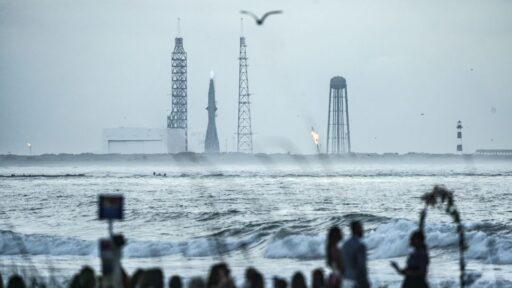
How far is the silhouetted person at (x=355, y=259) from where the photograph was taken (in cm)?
1745

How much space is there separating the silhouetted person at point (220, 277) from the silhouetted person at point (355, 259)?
1692mm

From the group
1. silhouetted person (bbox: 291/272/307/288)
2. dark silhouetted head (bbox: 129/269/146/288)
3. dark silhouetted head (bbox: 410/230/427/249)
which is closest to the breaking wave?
dark silhouetted head (bbox: 129/269/146/288)

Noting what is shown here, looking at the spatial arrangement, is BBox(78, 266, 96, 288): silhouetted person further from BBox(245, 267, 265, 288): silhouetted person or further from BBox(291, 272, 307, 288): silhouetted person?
BBox(291, 272, 307, 288): silhouetted person

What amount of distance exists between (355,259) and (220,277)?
7.48ft

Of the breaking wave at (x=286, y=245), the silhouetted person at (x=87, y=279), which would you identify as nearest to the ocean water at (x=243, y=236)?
the breaking wave at (x=286, y=245)

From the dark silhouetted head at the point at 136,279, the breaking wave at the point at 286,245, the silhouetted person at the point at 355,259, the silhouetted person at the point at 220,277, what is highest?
the silhouetted person at the point at 355,259

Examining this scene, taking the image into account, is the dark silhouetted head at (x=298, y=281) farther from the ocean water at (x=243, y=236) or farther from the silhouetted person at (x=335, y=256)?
the ocean water at (x=243, y=236)

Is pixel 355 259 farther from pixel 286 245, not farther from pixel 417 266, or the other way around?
pixel 286 245

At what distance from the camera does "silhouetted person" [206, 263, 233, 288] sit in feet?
59.4

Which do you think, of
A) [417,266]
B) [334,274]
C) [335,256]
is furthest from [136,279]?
[417,266]

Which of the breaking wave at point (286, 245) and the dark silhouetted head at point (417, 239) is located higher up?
the dark silhouetted head at point (417, 239)

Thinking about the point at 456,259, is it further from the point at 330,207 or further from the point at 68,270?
the point at 330,207

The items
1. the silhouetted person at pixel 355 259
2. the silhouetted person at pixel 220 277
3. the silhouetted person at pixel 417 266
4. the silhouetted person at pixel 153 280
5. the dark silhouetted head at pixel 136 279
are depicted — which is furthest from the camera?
the dark silhouetted head at pixel 136 279

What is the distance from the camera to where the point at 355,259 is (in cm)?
1748
